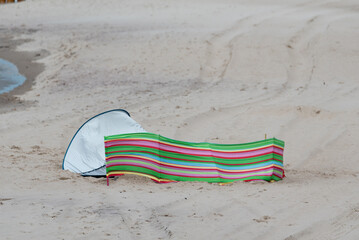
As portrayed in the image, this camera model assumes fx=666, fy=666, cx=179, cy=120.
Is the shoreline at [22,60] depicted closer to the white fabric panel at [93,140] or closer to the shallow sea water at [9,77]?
the shallow sea water at [9,77]

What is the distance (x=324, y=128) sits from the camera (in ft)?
43.9

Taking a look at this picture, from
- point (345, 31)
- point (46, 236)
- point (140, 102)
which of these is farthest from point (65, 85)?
point (46, 236)

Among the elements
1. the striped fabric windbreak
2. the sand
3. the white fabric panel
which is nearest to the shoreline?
the sand

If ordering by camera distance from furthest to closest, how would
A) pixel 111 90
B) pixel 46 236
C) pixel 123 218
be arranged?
pixel 111 90
pixel 123 218
pixel 46 236

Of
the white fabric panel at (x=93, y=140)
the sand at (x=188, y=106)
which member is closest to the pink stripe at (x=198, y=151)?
the sand at (x=188, y=106)

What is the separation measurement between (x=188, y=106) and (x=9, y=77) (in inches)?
271

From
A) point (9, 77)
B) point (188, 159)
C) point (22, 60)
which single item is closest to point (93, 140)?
point (188, 159)

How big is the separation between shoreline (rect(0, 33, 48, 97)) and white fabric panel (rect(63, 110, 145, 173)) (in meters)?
6.82

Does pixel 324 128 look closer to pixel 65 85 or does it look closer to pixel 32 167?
pixel 32 167

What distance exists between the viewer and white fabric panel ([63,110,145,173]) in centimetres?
1037

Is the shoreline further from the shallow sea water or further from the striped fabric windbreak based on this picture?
the striped fabric windbreak

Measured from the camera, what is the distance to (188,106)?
15266 millimetres

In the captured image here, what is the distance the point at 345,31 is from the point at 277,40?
241cm

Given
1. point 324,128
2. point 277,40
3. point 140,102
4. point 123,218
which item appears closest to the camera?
point 123,218
